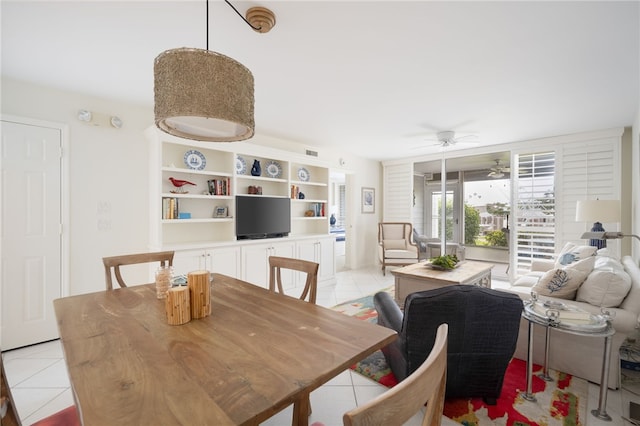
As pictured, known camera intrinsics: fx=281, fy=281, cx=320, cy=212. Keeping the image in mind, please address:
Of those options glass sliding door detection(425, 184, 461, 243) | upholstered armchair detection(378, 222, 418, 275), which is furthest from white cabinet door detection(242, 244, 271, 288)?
glass sliding door detection(425, 184, 461, 243)

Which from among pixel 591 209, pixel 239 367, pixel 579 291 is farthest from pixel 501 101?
pixel 239 367

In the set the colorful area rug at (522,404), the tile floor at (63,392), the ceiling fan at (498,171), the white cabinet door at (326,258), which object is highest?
the ceiling fan at (498,171)

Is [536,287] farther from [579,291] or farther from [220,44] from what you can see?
[220,44]

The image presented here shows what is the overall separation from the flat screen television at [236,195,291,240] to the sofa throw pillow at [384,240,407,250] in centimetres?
235

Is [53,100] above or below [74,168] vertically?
above

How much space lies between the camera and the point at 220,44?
2.13m

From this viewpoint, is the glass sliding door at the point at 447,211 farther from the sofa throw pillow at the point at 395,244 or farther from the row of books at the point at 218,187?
the row of books at the point at 218,187

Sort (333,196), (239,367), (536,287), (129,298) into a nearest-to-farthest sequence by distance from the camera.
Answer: (239,367)
(129,298)
(536,287)
(333,196)

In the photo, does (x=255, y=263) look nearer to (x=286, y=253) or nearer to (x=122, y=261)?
(x=286, y=253)

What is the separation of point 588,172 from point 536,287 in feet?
10.1

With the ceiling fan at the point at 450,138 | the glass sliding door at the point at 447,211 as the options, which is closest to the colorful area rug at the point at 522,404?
the ceiling fan at the point at 450,138

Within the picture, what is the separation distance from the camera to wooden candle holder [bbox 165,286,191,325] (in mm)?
1264

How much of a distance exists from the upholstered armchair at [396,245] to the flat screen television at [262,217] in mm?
2243

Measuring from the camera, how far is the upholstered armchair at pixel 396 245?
559cm
